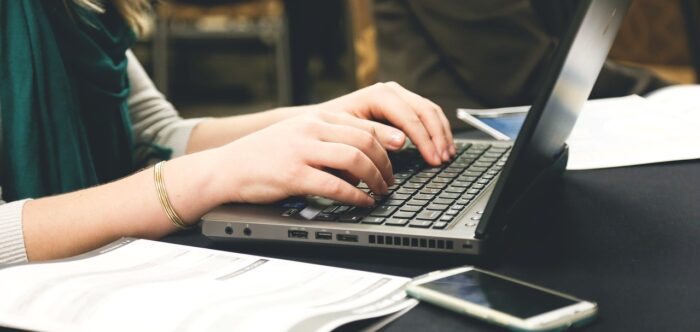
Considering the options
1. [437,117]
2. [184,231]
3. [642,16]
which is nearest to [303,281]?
[184,231]

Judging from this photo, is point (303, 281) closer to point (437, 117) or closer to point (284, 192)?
point (284, 192)

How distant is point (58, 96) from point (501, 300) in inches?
25.9

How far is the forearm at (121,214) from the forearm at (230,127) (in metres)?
0.28

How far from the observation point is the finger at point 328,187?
0.59 metres

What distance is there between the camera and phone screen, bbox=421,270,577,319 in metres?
0.44

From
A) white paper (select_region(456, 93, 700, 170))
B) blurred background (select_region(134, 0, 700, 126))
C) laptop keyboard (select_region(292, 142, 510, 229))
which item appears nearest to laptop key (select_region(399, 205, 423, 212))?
laptop keyboard (select_region(292, 142, 510, 229))

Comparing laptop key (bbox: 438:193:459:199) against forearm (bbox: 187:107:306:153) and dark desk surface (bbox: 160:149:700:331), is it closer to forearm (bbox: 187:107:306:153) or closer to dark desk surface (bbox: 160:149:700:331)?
dark desk surface (bbox: 160:149:700:331)

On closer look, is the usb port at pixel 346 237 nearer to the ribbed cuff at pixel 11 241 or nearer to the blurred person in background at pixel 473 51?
the ribbed cuff at pixel 11 241

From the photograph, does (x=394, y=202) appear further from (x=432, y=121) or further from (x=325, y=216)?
(x=432, y=121)

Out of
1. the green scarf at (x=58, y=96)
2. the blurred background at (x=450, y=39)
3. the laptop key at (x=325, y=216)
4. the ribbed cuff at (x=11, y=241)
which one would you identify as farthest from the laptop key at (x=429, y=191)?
the blurred background at (x=450, y=39)

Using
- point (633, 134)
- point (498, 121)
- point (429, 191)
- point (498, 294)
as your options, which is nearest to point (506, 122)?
point (498, 121)

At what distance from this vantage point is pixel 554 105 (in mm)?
524

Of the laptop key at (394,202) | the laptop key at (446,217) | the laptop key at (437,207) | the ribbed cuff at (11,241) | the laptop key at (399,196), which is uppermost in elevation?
the laptop key at (446,217)

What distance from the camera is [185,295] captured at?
1.58 feet
